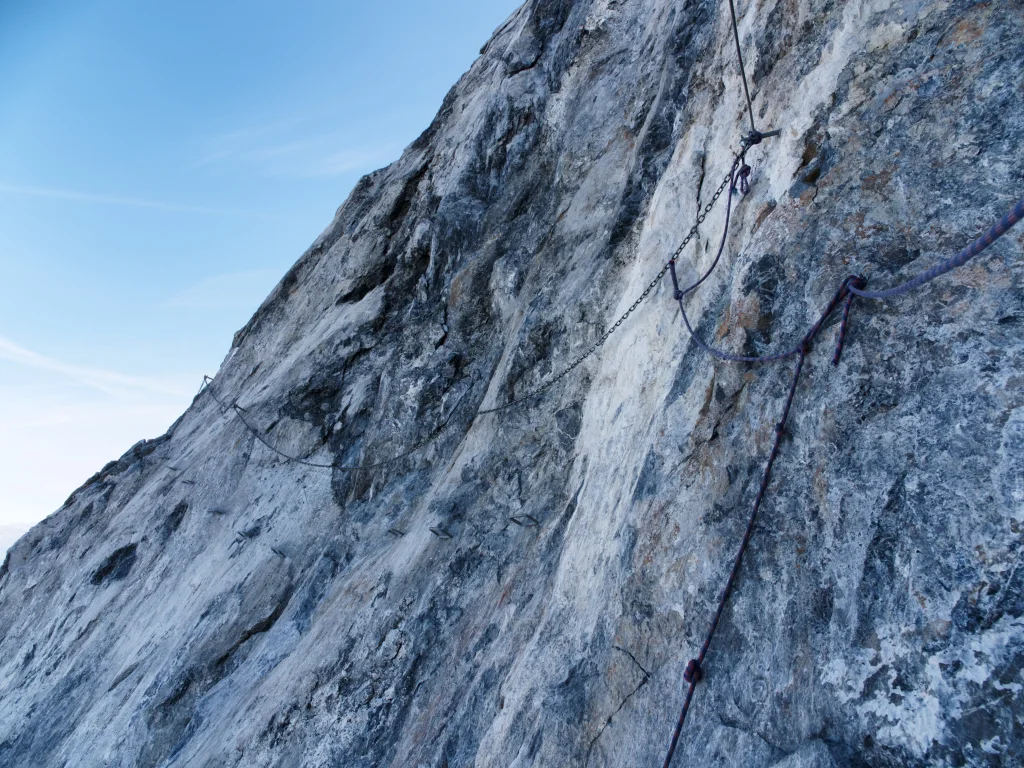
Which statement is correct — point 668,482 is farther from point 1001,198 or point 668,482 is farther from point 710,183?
point 710,183

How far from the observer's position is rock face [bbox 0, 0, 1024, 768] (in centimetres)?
345

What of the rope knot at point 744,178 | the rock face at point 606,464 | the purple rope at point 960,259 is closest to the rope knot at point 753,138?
the rope knot at point 744,178

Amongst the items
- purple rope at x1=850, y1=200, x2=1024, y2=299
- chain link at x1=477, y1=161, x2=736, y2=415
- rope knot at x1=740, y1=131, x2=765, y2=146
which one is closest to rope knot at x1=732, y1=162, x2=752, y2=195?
chain link at x1=477, y1=161, x2=736, y2=415

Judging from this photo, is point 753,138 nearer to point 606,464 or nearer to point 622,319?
point 622,319

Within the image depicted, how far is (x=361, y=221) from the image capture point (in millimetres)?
14922

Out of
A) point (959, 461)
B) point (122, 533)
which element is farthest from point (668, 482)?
point (122, 533)

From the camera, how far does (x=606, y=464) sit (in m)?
6.72

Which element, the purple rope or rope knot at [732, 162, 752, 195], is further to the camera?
rope knot at [732, 162, 752, 195]

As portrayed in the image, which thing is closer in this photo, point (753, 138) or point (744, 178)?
point (753, 138)

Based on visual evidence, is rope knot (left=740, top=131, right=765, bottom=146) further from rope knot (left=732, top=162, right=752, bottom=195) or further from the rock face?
the rock face

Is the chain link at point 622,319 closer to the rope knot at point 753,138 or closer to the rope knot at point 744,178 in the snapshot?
the rope knot at point 744,178

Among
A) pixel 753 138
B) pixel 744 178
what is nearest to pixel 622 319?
pixel 744 178

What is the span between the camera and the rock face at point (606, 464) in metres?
3.45

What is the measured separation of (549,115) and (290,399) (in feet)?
21.9
